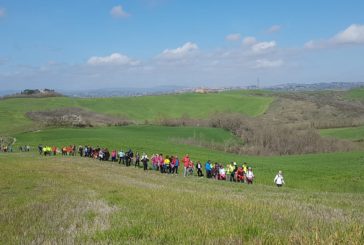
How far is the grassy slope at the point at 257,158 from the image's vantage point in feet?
128

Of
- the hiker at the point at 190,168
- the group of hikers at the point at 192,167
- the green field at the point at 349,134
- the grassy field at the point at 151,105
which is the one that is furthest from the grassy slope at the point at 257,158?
the grassy field at the point at 151,105

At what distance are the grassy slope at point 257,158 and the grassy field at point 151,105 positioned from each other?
89.7 ft

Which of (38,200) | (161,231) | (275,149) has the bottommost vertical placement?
(275,149)

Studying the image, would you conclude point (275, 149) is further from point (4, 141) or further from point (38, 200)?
point (38, 200)

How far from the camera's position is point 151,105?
141 metres

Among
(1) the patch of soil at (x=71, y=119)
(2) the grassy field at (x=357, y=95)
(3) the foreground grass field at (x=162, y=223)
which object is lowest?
(1) the patch of soil at (x=71, y=119)

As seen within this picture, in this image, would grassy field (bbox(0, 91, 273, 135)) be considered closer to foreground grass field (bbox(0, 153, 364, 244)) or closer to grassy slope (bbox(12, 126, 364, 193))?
grassy slope (bbox(12, 126, 364, 193))

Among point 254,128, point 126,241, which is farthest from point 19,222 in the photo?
Answer: point 254,128

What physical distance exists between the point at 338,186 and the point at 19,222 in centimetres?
3223

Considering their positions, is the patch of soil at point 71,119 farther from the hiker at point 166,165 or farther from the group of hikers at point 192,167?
the hiker at point 166,165

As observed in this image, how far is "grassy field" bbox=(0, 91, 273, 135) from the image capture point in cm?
12456

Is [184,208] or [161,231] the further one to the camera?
[184,208]

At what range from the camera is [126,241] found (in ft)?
23.0

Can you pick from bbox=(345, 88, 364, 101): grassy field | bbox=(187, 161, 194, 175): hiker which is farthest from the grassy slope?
bbox=(345, 88, 364, 101): grassy field
